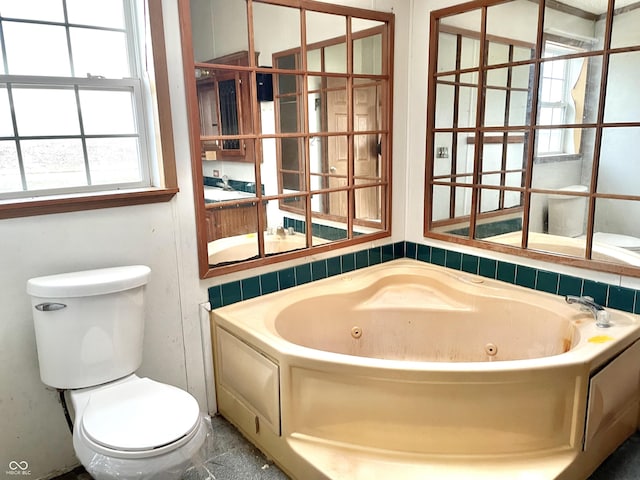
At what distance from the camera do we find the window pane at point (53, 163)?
190cm

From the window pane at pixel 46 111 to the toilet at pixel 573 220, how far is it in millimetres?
2228

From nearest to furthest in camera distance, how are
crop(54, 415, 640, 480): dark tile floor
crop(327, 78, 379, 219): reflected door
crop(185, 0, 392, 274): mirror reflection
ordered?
crop(54, 415, 640, 480): dark tile floor, crop(185, 0, 392, 274): mirror reflection, crop(327, 78, 379, 219): reflected door

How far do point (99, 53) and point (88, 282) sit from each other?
0.95 m

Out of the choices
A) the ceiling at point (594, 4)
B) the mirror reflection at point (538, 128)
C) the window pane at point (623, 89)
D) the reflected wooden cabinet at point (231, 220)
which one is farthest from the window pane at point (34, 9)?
the window pane at point (623, 89)

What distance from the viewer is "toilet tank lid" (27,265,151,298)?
5.77ft

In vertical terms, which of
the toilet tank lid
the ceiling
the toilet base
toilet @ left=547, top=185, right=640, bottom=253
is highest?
the ceiling

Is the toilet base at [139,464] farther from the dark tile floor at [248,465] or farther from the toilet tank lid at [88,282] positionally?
the toilet tank lid at [88,282]

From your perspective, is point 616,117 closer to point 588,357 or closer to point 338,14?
point 588,357

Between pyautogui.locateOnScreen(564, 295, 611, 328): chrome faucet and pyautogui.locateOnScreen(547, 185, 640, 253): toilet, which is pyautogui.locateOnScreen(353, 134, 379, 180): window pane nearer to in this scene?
pyautogui.locateOnScreen(547, 185, 640, 253): toilet

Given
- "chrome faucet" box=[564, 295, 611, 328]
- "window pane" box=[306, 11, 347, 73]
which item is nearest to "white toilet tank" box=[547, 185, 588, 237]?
"chrome faucet" box=[564, 295, 611, 328]

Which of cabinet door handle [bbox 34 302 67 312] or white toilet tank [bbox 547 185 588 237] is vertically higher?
white toilet tank [bbox 547 185 588 237]

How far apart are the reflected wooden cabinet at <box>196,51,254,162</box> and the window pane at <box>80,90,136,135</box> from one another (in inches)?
12.0

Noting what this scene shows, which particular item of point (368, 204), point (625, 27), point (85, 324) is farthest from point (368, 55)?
point (85, 324)

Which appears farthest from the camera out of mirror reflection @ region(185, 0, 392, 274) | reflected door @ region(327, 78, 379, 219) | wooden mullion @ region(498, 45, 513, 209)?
reflected door @ region(327, 78, 379, 219)
